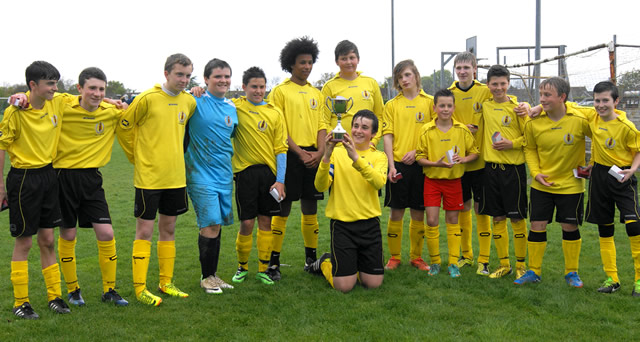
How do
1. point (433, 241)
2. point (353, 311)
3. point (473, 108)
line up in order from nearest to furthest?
point (353, 311)
point (433, 241)
point (473, 108)

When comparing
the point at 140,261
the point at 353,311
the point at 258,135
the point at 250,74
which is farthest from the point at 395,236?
the point at 140,261

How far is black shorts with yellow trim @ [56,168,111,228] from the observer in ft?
14.9

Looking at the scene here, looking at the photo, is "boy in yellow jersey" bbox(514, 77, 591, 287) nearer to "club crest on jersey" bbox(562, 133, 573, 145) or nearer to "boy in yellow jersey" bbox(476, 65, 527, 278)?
"club crest on jersey" bbox(562, 133, 573, 145)

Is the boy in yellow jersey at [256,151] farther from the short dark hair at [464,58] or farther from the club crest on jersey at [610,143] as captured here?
the club crest on jersey at [610,143]

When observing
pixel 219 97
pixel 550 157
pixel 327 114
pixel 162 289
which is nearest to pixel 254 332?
pixel 162 289

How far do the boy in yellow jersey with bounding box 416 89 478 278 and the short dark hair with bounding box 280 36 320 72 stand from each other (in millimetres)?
1364

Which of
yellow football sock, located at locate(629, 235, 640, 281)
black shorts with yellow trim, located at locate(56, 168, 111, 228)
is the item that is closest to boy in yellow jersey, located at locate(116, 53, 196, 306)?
black shorts with yellow trim, located at locate(56, 168, 111, 228)

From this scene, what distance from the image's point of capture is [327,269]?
5.50 meters

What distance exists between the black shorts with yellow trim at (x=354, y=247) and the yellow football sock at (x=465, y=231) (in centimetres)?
127

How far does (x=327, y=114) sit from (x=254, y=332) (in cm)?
265

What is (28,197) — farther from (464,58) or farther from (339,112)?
(464,58)

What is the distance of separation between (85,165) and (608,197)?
459cm

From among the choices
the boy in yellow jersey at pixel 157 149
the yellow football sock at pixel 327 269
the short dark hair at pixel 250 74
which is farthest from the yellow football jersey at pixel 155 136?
the yellow football sock at pixel 327 269

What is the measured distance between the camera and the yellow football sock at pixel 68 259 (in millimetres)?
4703
